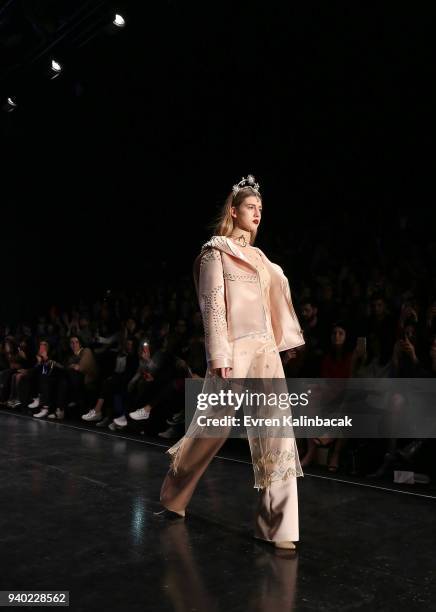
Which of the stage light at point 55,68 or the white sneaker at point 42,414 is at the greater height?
the stage light at point 55,68

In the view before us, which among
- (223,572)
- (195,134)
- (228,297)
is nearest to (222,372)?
(228,297)

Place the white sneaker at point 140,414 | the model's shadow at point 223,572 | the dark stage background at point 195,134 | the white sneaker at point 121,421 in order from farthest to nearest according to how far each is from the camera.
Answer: the dark stage background at point 195,134 < the white sneaker at point 121,421 < the white sneaker at point 140,414 < the model's shadow at point 223,572

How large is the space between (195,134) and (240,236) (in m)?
6.13

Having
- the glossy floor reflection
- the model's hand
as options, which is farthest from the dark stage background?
the model's hand

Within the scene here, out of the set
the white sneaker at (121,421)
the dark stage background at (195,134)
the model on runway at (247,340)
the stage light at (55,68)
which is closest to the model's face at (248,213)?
the model on runway at (247,340)

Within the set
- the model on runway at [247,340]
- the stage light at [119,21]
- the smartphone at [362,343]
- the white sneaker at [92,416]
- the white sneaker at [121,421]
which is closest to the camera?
the model on runway at [247,340]

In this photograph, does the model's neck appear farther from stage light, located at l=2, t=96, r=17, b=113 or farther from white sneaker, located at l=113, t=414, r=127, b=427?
stage light, located at l=2, t=96, r=17, b=113

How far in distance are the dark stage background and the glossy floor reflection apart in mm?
4524

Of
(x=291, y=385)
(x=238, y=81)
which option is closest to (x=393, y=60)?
(x=238, y=81)

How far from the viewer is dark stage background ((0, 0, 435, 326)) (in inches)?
265

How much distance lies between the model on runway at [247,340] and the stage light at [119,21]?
440cm

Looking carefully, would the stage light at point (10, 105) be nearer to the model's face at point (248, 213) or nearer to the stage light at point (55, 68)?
the stage light at point (55, 68)

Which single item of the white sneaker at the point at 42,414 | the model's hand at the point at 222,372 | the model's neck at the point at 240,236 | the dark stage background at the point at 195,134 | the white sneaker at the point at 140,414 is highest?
the dark stage background at the point at 195,134

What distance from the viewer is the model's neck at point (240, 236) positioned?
269cm
